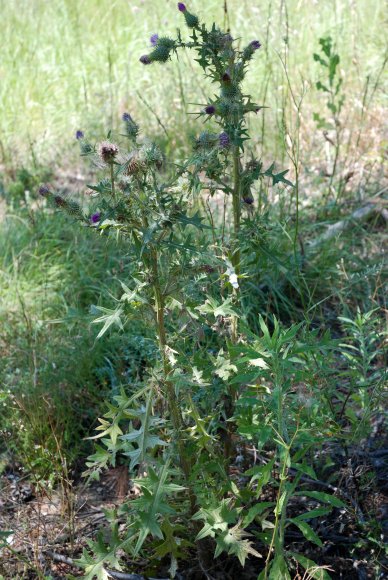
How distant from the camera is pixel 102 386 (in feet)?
10.4

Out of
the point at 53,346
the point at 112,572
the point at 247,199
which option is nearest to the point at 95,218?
the point at 247,199

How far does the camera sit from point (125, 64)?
567 cm

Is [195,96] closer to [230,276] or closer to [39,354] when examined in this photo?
[39,354]

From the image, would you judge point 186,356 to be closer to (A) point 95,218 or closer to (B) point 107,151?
(A) point 95,218

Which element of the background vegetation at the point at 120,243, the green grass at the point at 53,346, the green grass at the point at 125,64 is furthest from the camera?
the green grass at the point at 125,64

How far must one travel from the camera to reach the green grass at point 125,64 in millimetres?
5094

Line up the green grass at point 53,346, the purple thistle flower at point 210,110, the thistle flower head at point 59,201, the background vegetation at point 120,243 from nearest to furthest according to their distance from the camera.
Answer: the thistle flower head at point 59,201, the purple thistle flower at point 210,110, the background vegetation at point 120,243, the green grass at point 53,346

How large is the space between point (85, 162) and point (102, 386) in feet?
7.33

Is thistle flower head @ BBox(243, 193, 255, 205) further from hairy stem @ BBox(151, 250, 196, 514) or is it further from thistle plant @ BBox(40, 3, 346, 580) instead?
hairy stem @ BBox(151, 250, 196, 514)

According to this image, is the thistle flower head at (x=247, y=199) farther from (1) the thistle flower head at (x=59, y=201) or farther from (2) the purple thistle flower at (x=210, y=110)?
(1) the thistle flower head at (x=59, y=201)

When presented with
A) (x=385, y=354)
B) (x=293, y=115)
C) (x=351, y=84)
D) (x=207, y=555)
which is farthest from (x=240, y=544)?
(x=351, y=84)

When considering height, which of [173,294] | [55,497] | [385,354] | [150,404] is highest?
[173,294]

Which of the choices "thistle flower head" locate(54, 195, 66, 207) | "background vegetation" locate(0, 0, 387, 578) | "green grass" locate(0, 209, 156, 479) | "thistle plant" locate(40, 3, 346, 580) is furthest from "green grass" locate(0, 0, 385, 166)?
"thistle flower head" locate(54, 195, 66, 207)

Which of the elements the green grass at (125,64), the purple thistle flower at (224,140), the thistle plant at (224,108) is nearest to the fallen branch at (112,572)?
the thistle plant at (224,108)
